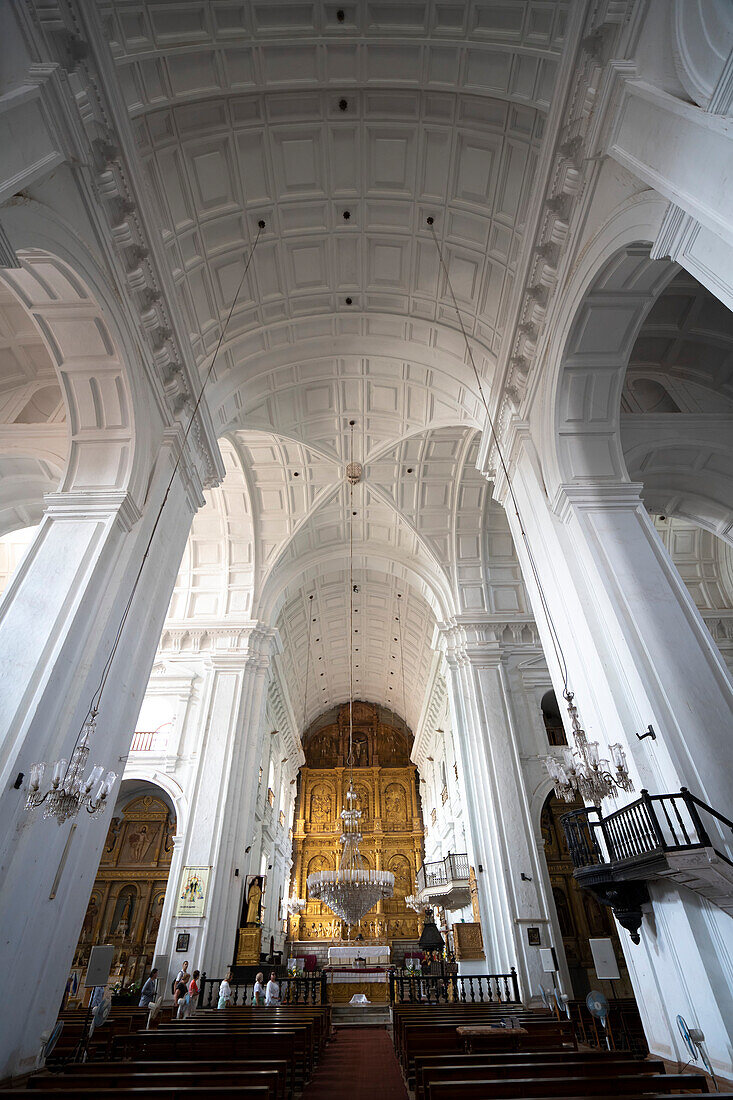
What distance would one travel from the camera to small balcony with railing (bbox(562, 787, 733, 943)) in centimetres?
483

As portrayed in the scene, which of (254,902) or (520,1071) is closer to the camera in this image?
(520,1071)

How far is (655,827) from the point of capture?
17.1 feet

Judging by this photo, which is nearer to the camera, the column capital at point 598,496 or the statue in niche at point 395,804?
the column capital at point 598,496

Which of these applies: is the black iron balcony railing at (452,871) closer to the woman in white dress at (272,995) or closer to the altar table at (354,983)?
the altar table at (354,983)

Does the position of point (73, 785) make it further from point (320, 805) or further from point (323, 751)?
point (323, 751)

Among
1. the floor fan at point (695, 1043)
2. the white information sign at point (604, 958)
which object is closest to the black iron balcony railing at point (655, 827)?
the floor fan at point (695, 1043)

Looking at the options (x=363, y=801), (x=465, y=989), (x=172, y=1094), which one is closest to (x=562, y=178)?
(x=172, y=1094)

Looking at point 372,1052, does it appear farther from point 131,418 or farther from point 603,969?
point 131,418

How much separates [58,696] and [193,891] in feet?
27.5

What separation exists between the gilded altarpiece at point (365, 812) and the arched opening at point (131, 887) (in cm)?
1102

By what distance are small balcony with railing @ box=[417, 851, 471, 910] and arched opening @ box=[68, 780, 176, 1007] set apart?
807 cm

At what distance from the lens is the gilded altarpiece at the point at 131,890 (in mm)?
15328

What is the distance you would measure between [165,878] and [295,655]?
9.29m

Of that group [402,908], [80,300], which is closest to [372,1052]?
[80,300]
